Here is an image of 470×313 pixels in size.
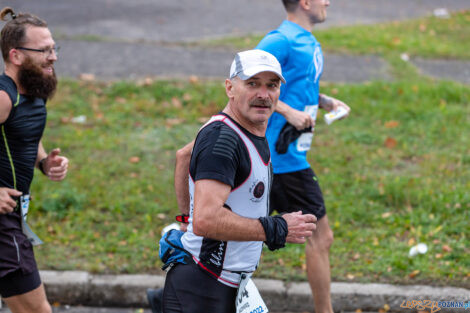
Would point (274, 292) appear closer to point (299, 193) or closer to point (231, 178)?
point (299, 193)

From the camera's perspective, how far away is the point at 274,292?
190 inches

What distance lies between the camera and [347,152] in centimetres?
718

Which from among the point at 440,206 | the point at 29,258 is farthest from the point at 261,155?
the point at 440,206

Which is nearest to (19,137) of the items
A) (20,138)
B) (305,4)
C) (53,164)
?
(20,138)

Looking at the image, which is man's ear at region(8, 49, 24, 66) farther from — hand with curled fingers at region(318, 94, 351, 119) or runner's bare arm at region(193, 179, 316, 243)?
hand with curled fingers at region(318, 94, 351, 119)

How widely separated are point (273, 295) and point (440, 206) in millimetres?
2013

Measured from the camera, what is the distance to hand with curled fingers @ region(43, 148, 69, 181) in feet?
12.9

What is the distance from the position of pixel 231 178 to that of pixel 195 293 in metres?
0.66

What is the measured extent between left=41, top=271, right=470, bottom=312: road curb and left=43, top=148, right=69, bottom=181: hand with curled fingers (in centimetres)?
126

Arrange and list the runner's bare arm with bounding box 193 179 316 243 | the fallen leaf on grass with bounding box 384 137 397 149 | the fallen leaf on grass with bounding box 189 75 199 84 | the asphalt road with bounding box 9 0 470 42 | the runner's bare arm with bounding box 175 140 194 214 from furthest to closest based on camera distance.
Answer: the asphalt road with bounding box 9 0 470 42 < the fallen leaf on grass with bounding box 189 75 199 84 < the fallen leaf on grass with bounding box 384 137 397 149 < the runner's bare arm with bounding box 175 140 194 214 < the runner's bare arm with bounding box 193 179 316 243

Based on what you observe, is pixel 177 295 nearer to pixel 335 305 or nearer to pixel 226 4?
pixel 335 305

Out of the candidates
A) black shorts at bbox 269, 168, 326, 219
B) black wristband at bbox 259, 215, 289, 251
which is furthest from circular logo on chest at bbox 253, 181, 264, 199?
black shorts at bbox 269, 168, 326, 219

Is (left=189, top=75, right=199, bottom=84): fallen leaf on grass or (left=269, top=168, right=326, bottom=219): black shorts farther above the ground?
(left=269, top=168, right=326, bottom=219): black shorts

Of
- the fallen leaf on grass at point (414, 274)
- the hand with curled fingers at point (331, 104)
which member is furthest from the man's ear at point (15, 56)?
the fallen leaf on grass at point (414, 274)
